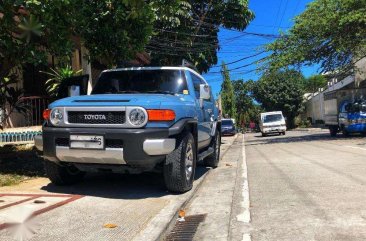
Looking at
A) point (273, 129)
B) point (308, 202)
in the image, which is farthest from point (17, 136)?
point (273, 129)

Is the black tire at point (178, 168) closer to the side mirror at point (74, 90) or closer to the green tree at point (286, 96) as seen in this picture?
the side mirror at point (74, 90)

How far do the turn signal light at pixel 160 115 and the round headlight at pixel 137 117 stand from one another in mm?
96

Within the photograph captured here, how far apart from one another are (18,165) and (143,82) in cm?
361

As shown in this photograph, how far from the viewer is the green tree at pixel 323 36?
21016 millimetres

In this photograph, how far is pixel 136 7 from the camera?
22.3 ft

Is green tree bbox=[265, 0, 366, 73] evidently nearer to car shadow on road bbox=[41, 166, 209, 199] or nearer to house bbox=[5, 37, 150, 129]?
house bbox=[5, 37, 150, 129]

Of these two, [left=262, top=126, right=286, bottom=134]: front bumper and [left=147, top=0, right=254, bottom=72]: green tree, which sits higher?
[left=147, top=0, right=254, bottom=72]: green tree

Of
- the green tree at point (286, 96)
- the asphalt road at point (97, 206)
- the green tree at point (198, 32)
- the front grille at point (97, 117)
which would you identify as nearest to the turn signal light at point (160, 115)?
the front grille at point (97, 117)

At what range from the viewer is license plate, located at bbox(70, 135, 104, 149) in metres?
6.40

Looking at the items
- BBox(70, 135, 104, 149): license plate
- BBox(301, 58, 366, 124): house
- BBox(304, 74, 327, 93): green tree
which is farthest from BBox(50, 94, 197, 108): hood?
BBox(304, 74, 327, 93): green tree

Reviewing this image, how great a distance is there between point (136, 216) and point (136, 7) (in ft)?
9.95

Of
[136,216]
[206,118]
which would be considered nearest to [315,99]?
[206,118]

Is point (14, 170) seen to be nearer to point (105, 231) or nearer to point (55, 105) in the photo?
point (55, 105)

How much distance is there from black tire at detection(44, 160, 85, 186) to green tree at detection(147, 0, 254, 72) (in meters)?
17.1
